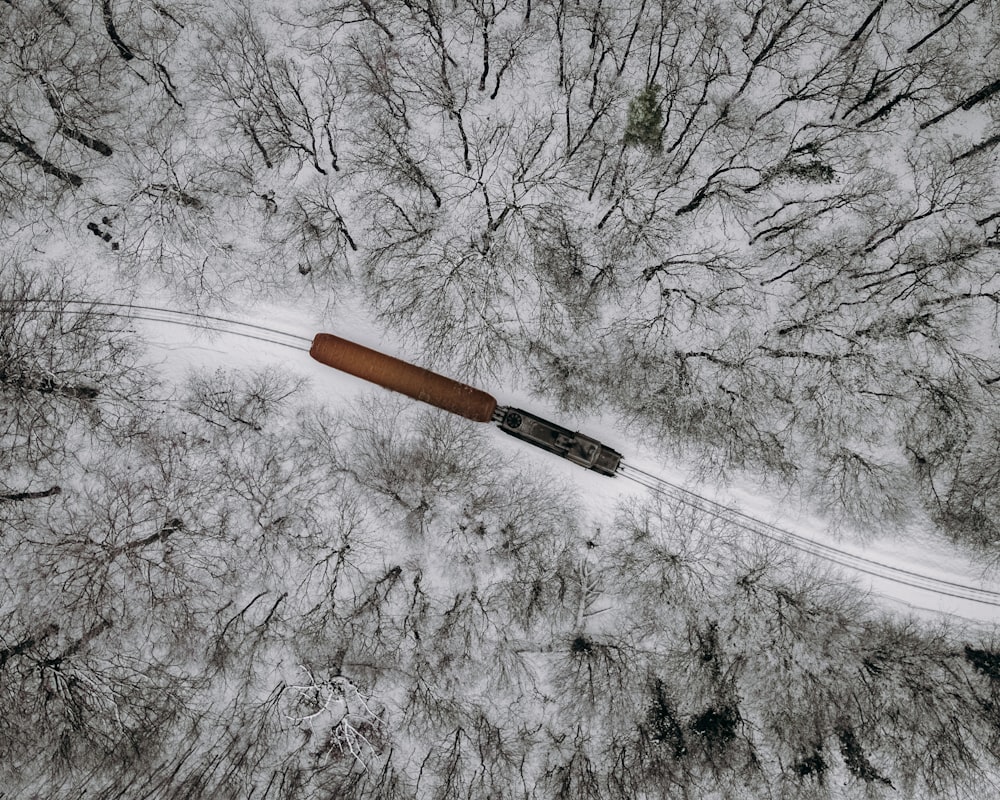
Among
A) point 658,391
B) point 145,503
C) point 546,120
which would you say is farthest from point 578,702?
point 546,120

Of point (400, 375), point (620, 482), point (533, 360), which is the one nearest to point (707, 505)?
point (620, 482)

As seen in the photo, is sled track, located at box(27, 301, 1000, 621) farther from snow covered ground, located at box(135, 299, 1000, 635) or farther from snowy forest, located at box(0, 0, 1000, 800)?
snowy forest, located at box(0, 0, 1000, 800)

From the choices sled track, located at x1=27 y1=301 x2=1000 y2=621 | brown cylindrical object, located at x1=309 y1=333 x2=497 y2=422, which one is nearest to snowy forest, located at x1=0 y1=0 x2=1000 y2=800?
sled track, located at x1=27 y1=301 x2=1000 y2=621

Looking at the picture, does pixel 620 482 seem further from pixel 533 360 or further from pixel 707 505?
pixel 533 360

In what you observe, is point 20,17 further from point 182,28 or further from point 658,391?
point 658,391

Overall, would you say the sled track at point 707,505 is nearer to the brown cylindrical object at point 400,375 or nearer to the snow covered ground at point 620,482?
the snow covered ground at point 620,482

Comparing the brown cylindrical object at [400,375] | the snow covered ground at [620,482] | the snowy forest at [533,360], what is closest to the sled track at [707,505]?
the snow covered ground at [620,482]

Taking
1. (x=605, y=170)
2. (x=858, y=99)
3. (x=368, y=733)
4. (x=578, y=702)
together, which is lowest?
(x=368, y=733)
